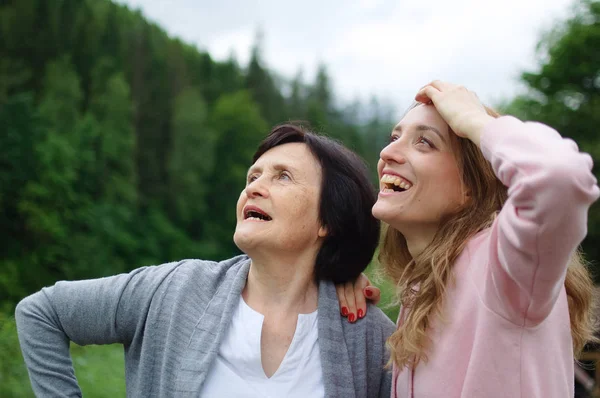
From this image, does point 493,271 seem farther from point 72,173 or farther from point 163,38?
point 163,38

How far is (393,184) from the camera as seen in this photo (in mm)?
2248

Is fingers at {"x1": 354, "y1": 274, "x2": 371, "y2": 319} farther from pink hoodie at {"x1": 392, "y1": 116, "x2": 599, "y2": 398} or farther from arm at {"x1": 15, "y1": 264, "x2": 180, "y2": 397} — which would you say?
arm at {"x1": 15, "y1": 264, "x2": 180, "y2": 397}

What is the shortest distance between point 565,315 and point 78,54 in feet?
143

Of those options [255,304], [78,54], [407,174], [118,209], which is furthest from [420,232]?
[78,54]

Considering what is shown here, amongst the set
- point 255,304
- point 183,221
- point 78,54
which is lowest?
point 183,221

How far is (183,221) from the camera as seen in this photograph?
4509 centimetres

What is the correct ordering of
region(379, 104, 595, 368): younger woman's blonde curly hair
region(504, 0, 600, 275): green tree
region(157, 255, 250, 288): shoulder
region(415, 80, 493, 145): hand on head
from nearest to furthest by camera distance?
1. region(415, 80, 493, 145): hand on head
2. region(379, 104, 595, 368): younger woman's blonde curly hair
3. region(157, 255, 250, 288): shoulder
4. region(504, 0, 600, 275): green tree

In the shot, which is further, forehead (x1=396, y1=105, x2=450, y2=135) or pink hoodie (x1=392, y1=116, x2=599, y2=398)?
forehead (x1=396, y1=105, x2=450, y2=135)

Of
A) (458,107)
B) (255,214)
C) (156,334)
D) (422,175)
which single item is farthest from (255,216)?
(458,107)

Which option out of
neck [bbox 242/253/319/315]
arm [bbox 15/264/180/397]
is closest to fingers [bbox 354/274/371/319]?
neck [bbox 242/253/319/315]

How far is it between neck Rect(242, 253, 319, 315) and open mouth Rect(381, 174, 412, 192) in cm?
56

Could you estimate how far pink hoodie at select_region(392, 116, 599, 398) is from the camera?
1541 mm

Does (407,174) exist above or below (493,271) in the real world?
above

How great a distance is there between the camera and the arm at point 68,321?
2.33 meters
